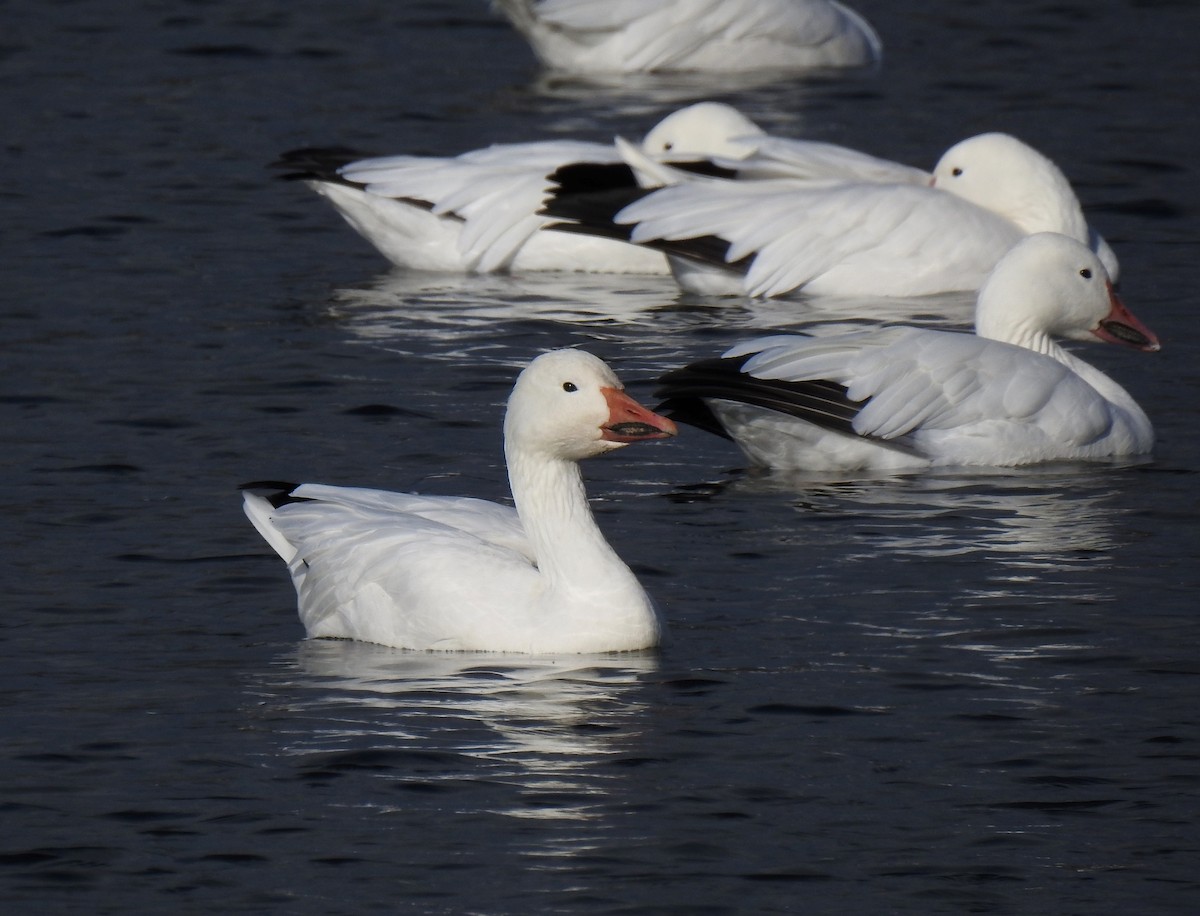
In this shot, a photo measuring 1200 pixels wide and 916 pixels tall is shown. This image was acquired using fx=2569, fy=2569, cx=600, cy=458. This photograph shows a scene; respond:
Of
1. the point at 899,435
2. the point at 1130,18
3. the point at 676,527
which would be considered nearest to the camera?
the point at 676,527

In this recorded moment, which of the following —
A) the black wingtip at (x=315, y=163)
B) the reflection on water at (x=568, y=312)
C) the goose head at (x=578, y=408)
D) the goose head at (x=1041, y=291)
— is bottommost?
the reflection on water at (x=568, y=312)

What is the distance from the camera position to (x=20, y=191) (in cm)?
1491

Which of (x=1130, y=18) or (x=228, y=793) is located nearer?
(x=228, y=793)

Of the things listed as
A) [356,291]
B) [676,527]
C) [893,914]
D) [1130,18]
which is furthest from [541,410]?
[1130,18]

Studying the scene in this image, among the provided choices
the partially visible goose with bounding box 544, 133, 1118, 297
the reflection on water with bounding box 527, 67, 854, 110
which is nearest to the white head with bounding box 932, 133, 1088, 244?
the partially visible goose with bounding box 544, 133, 1118, 297

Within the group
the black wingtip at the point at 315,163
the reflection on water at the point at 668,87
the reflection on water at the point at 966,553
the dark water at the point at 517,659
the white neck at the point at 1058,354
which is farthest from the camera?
the reflection on water at the point at 668,87

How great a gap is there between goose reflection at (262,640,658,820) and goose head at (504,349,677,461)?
25.7 inches

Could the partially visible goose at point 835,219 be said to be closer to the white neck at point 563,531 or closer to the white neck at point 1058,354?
the white neck at point 1058,354

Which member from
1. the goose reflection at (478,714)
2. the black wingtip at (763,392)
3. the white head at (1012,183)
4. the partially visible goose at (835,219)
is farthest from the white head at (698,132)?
the goose reflection at (478,714)

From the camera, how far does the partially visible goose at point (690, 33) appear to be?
60.2ft

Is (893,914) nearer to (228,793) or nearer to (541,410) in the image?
(228,793)

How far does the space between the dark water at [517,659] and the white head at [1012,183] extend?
57 centimetres

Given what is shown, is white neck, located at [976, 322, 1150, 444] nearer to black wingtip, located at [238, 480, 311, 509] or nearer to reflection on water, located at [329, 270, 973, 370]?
reflection on water, located at [329, 270, 973, 370]

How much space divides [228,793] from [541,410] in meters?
1.67
